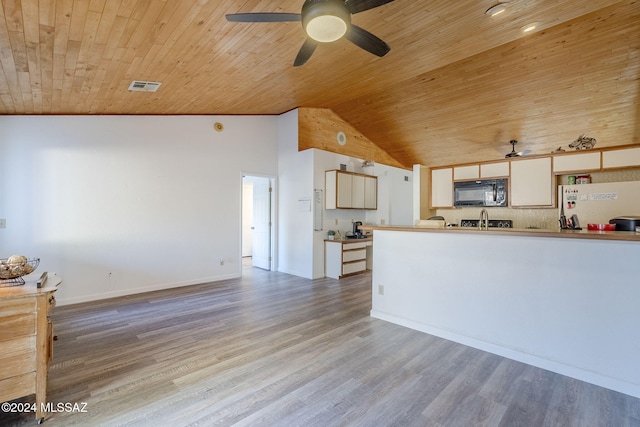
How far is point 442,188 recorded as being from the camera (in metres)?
5.17

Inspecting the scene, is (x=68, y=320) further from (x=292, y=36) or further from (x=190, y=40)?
(x=292, y=36)

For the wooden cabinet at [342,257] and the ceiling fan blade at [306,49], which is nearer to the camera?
the ceiling fan blade at [306,49]

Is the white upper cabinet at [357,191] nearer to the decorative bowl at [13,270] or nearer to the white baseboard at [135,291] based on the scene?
the white baseboard at [135,291]

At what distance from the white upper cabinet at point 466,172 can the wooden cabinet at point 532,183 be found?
0.49 meters

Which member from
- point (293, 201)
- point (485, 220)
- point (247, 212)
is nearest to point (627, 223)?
point (485, 220)

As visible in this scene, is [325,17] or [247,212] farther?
[247,212]

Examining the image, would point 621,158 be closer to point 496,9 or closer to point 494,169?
point 494,169

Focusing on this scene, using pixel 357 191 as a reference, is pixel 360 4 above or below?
above

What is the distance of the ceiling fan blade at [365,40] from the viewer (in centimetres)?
240

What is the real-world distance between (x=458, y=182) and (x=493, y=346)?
9.40ft

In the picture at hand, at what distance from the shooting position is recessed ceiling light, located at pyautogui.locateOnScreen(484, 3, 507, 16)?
297 centimetres

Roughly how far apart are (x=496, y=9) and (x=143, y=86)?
4103 millimetres

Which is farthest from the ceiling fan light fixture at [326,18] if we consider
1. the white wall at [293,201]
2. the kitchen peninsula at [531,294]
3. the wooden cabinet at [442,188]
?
the white wall at [293,201]

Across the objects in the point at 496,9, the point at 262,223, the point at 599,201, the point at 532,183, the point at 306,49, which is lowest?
the point at 262,223
